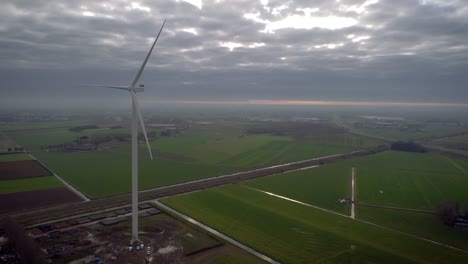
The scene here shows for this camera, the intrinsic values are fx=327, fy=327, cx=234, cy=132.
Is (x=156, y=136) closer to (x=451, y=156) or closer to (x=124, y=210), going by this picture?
(x=124, y=210)

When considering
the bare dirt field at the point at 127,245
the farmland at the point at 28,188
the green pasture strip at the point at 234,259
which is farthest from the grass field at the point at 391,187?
the farmland at the point at 28,188

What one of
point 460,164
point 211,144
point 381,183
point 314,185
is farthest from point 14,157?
point 460,164

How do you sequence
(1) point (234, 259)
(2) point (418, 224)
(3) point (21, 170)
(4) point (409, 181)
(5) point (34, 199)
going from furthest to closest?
(3) point (21, 170), (4) point (409, 181), (5) point (34, 199), (2) point (418, 224), (1) point (234, 259)

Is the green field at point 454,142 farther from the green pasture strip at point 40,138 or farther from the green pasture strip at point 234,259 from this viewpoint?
the green pasture strip at point 40,138

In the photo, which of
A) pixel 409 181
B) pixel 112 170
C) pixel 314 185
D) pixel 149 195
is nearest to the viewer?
pixel 149 195

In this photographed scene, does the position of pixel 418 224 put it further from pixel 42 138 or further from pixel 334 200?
pixel 42 138

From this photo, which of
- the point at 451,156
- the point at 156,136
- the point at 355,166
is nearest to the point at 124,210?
the point at 355,166
